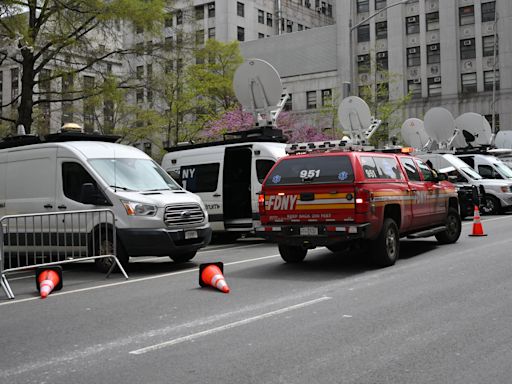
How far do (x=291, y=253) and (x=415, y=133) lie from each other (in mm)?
18420

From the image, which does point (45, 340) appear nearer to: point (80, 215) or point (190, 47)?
point (80, 215)

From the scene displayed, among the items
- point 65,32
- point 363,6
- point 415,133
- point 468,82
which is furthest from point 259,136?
point 363,6

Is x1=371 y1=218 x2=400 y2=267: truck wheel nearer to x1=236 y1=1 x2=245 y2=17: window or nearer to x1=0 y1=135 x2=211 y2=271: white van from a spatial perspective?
x1=0 y1=135 x2=211 y2=271: white van

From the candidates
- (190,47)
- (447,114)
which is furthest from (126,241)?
(447,114)

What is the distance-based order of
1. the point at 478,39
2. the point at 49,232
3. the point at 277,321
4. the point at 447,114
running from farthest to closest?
1. the point at 478,39
2. the point at 447,114
3. the point at 49,232
4. the point at 277,321

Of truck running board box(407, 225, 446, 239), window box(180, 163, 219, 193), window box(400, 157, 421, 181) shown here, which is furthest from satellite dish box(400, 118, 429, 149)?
window box(400, 157, 421, 181)

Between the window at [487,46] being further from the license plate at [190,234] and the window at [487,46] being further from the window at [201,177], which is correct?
the license plate at [190,234]

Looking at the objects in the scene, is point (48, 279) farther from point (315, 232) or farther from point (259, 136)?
point (259, 136)

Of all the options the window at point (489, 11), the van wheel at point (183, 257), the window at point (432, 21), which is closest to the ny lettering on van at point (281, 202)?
the van wheel at point (183, 257)

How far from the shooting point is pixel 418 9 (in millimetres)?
55719

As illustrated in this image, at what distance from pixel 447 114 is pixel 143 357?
895 inches

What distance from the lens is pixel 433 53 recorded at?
55094 millimetres

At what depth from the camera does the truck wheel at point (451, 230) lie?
43.9 ft

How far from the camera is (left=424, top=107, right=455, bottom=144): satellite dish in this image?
25.7 meters
